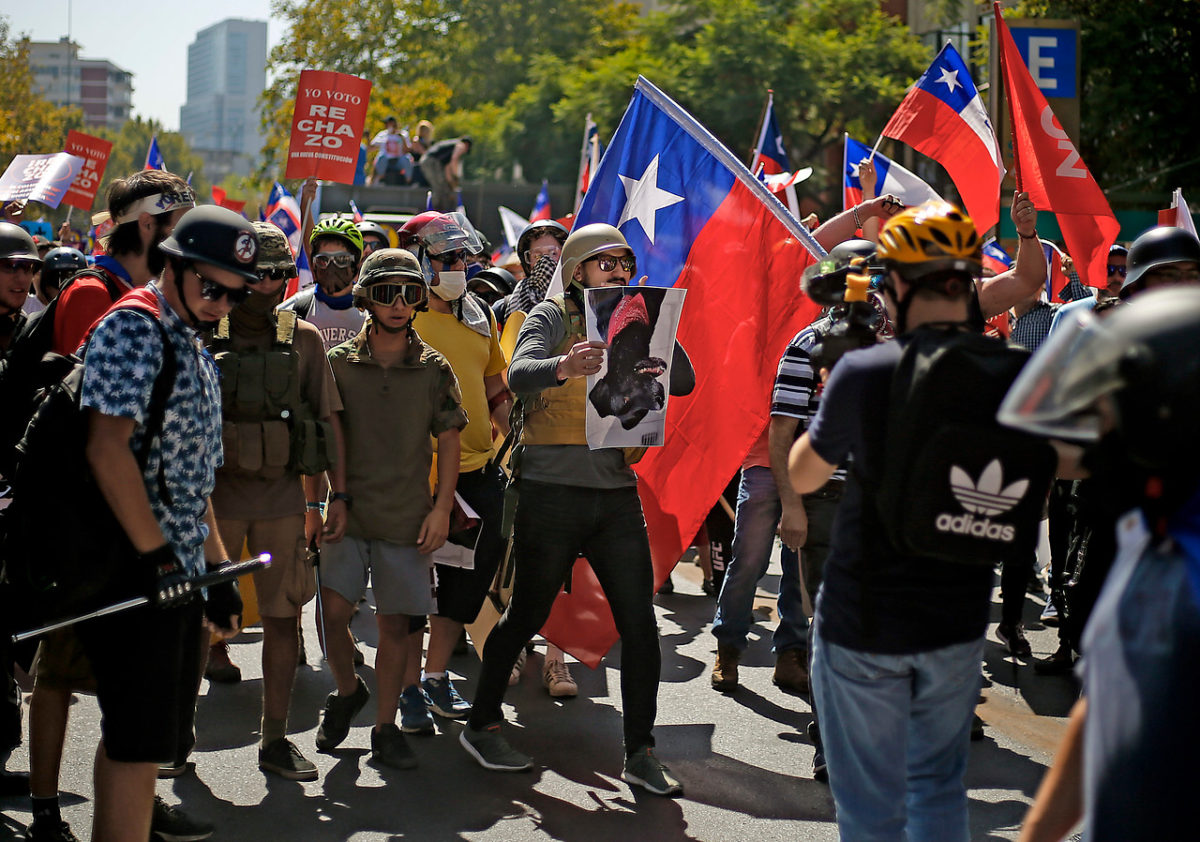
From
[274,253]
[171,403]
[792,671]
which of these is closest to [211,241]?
[171,403]

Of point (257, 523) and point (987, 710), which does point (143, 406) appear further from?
point (987, 710)

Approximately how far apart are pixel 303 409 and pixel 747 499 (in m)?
2.36

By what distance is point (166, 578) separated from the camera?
11.6 ft

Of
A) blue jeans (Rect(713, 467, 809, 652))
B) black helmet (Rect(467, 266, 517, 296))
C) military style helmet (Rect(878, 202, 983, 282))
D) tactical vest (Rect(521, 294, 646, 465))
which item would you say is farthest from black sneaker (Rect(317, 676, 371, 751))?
black helmet (Rect(467, 266, 517, 296))

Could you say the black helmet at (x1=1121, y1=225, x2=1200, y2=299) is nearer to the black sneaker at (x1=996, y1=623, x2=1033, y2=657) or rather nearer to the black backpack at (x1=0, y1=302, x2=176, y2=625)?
the black sneaker at (x1=996, y1=623, x2=1033, y2=657)

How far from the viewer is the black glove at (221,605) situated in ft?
12.6

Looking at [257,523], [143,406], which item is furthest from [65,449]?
[257,523]

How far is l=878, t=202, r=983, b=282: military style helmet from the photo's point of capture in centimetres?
312

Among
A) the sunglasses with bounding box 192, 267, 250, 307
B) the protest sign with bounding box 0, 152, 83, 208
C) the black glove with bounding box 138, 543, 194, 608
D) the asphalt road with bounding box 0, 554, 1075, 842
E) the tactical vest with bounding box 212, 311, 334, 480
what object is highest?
the protest sign with bounding box 0, 152, 83, 208

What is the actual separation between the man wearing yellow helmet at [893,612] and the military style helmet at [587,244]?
6.36 feet

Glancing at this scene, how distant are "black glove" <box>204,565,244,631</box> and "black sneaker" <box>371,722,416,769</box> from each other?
4.92 feet

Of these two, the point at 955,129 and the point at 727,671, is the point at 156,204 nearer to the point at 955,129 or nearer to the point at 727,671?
the point at 727,671

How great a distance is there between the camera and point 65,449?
140 inches

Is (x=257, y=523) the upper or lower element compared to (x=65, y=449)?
lower
